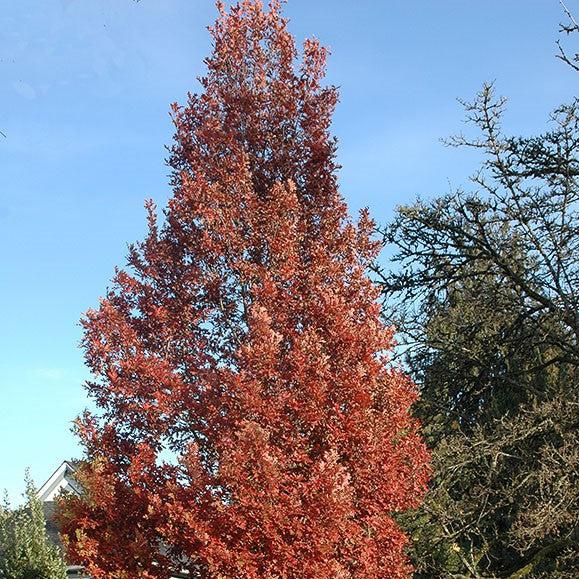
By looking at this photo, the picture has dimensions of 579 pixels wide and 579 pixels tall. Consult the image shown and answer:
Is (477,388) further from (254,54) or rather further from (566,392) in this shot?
(254,54)

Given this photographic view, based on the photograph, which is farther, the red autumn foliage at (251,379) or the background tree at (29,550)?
the background tree at (29,550)

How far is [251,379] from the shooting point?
31.7ft

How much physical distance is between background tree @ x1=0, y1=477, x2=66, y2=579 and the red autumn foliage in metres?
6.38

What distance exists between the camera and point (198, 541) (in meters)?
9.47

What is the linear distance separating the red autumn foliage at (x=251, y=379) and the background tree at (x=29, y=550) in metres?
6.38

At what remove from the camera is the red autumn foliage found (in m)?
9.09

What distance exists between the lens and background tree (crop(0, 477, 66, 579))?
16.3 m

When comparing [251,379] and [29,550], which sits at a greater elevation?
[251,379]

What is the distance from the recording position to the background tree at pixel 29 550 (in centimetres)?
1631

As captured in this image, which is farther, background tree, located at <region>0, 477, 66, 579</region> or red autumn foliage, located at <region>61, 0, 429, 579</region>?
background tree, located at <region>0, 477, 66, 579</region>

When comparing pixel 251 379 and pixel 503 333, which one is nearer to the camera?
pixel 251 379

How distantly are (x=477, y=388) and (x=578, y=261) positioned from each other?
11.5 feet

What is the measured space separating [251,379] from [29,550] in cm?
980

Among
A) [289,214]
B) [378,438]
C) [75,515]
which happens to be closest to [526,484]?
[378,438]
